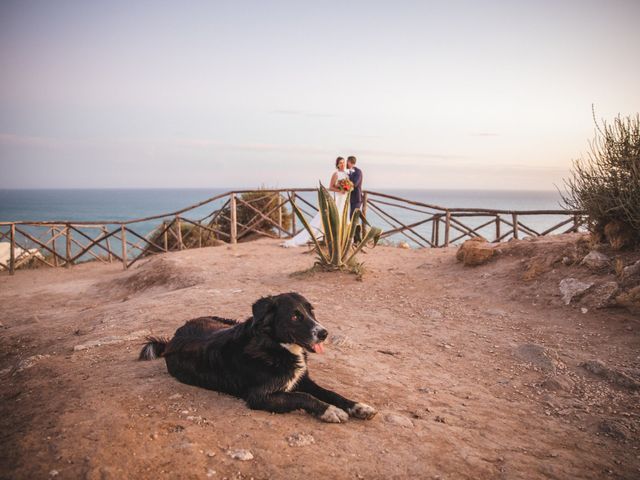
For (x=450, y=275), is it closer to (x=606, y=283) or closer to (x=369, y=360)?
(x=606, y=283)

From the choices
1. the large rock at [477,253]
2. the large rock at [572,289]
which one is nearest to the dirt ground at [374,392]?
the large rock at [572,289]

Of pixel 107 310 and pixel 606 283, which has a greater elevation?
pixel 606 283

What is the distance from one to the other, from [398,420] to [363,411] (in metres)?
0.29

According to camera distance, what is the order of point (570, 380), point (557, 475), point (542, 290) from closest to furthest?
point (557, 475) → point (570, 380) → point (542, 290)

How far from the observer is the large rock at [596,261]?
6.19 m

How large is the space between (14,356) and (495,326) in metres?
5.98

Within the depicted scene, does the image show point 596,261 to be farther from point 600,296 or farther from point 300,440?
point 300,440

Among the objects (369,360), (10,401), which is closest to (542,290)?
(369,360)

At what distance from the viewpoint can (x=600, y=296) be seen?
5723 millimetres

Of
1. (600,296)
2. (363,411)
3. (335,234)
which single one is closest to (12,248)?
(335,234)

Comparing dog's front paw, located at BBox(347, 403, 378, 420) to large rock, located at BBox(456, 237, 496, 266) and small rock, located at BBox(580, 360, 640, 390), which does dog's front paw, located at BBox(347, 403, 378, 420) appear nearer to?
small rock, located at BBox(580, 360, 640, 390)

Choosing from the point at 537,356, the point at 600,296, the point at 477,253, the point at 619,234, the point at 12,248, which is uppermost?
the point at 619,234

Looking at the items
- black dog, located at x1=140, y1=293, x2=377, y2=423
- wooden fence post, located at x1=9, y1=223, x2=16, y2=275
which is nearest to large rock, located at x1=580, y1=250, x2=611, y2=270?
black dog, located at x1=140, y1=293, x2=377, y2=423

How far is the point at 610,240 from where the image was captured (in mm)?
6469
